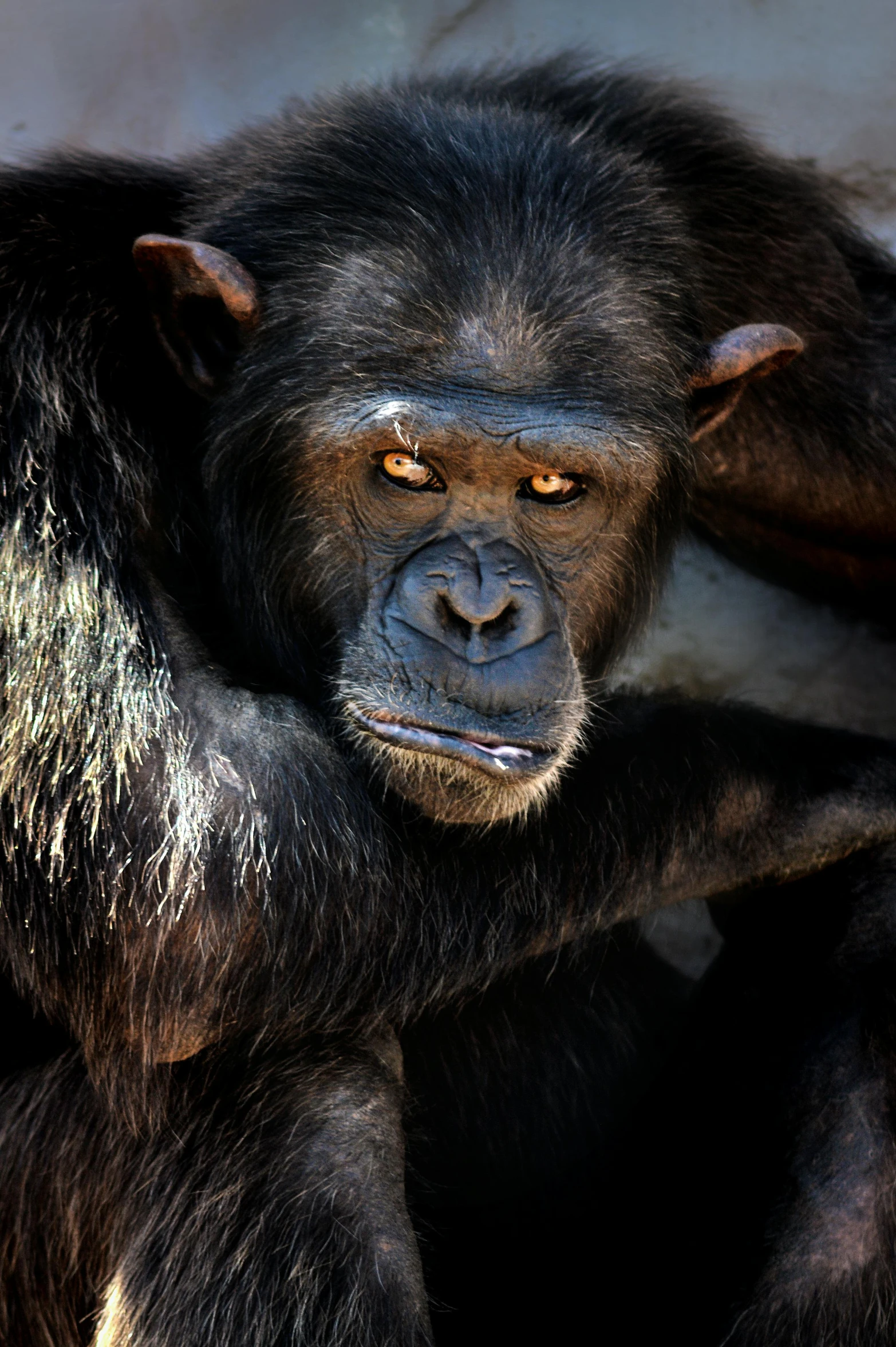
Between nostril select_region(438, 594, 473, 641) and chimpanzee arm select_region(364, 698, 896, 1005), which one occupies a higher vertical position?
nostril select_region(438, 594, 473, 641)

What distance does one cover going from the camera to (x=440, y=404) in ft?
13.1

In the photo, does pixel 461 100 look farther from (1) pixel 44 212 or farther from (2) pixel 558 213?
(1) pixel 44 212

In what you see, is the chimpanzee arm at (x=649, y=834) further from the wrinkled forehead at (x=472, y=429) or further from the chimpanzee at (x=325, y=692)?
the wrinkled forehead at (x=472, y=429)

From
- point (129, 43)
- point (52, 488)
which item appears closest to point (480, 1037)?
point (52, 488)

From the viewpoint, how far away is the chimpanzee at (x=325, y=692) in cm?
395

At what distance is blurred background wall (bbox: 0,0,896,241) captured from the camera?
661cm

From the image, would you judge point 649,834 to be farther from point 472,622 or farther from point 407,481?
point 407,481

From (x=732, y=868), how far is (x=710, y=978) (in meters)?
0.73

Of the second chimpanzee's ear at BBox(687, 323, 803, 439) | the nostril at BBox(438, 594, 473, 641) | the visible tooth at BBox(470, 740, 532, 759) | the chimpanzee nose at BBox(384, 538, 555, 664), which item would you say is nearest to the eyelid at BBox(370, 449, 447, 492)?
the chimpanzee nose at BBox(384, 538, 555, 664)

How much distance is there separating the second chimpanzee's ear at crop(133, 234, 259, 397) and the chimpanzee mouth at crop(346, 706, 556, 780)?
105 centimetres

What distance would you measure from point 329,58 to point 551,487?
3.28 m

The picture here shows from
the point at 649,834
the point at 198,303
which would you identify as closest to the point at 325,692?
the point at 649,834

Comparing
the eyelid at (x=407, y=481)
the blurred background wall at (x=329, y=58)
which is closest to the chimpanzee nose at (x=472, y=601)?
the eyelid at (x=407, y=481)

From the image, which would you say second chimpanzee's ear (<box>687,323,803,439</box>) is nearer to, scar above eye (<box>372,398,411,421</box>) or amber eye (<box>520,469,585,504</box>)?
amber eye (<box>520,469,585,504</box>)
